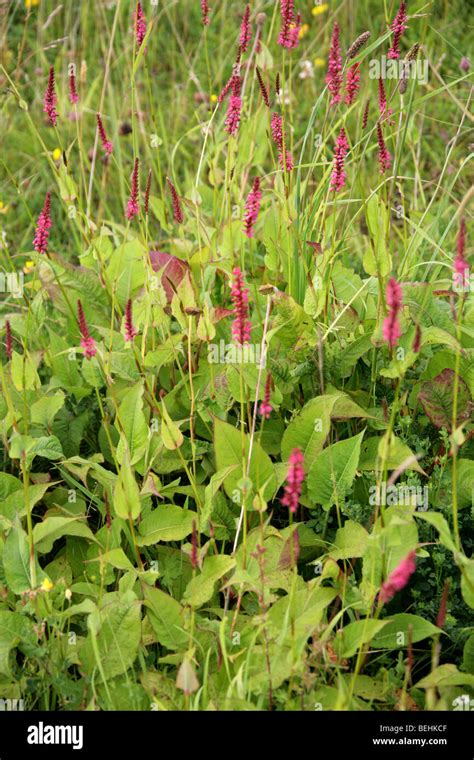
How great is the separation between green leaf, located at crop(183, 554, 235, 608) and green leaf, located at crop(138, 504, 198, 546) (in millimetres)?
103

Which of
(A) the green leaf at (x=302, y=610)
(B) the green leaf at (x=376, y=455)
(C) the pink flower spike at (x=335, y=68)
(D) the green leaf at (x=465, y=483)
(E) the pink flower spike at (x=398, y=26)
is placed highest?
(E) the pink flower spike at (x=398, y=26)

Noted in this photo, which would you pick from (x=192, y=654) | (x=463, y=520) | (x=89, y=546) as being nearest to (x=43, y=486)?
(x=89, y=546)

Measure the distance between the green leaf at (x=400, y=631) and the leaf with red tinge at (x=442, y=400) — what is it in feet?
1.40

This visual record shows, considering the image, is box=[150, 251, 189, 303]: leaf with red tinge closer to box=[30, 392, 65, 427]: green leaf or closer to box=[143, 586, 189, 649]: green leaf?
box=[30, 392, 65, 427]: green leaf

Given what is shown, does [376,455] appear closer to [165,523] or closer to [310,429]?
[310,429]

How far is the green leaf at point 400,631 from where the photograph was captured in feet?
5.25

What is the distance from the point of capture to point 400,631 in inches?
64.0

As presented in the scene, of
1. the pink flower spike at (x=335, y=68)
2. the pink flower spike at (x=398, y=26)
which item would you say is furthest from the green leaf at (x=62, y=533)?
the pink flower spike at (x=398, y=26)

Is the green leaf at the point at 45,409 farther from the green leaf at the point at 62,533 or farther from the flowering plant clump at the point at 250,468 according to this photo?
the green leaf at the point at 62,533

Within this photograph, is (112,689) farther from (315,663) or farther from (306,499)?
(306,499)

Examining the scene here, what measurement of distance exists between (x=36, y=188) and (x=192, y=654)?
264 cm

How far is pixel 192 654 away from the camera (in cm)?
151

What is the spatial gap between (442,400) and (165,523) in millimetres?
623

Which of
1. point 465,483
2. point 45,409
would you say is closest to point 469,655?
point 465,483
